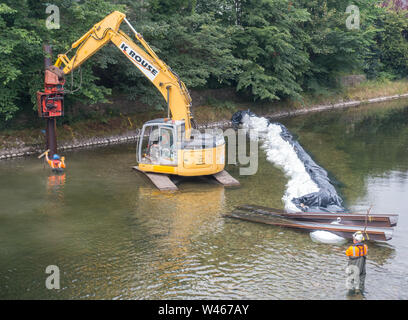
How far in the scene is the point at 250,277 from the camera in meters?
11.1

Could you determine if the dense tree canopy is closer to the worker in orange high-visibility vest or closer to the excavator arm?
the excavator arm

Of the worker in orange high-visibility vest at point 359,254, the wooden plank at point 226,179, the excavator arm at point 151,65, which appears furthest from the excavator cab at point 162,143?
the worker in orange high-visibility vest at point 359,254

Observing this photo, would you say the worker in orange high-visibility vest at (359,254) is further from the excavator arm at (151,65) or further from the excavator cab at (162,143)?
the excavator arm at (151,65)

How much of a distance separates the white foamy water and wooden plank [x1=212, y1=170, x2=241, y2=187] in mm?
1875

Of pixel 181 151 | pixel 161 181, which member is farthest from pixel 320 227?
pixel 161 181

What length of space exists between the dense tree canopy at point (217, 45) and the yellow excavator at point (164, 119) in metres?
2.00

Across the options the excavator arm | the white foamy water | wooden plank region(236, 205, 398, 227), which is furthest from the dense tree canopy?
wooden plank region(236, 205, 398, 227)

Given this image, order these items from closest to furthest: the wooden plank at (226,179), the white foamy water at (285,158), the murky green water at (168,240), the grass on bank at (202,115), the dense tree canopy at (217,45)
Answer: the murky green water at (168,240) < the white foamy water at (285,158) < the wooden plank at (226,179) < the dense tree canopy at (217,45) < the grass on bank at (202,115)

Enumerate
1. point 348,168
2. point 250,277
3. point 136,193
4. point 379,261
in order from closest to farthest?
point 250,277, point 379,261, point 136,193, point 348,168

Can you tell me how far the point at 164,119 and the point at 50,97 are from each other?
469cm

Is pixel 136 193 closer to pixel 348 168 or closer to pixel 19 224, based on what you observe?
pixel 19 224

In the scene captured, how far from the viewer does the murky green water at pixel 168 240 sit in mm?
10664
